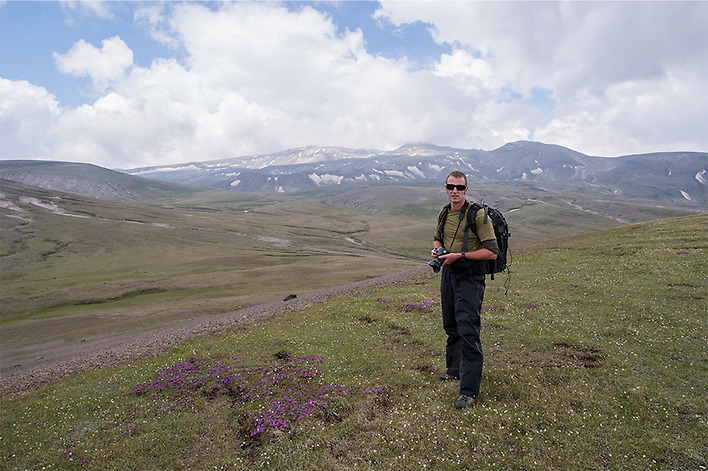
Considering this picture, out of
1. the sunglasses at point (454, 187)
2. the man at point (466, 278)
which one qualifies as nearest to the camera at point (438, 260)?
the man at point (466, 278)

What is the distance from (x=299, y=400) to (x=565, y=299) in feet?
59.5

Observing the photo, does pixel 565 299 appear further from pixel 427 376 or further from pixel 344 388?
pixel 344 388

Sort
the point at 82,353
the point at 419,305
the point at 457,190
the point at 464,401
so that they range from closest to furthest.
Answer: the point at 464,401, the point at 457,190, the point at 419,305, the point at 82,353

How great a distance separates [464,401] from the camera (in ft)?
36.7

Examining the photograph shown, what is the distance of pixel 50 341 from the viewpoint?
42.2 meters

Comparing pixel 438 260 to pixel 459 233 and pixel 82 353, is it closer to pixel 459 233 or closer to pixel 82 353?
pixel 459 233

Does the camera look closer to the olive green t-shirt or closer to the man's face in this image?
the olive green t-shirt

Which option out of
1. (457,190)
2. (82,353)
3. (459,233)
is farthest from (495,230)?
(82,353)

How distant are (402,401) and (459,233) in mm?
5884

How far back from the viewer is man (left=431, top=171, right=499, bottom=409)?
36.2 ft

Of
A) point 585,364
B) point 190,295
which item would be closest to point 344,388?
point 585,364

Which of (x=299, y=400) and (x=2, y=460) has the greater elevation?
(x=299, y=400)

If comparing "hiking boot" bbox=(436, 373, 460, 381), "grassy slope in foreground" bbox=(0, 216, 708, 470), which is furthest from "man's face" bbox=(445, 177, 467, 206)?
"grassy slope in foreground" bbox=(0, 216, 708, 470)

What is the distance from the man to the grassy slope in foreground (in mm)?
951
